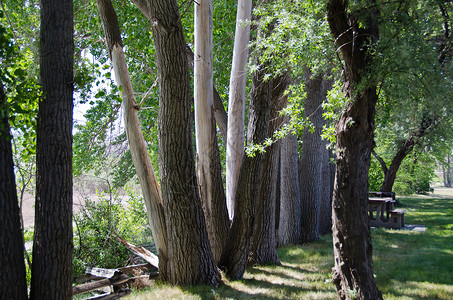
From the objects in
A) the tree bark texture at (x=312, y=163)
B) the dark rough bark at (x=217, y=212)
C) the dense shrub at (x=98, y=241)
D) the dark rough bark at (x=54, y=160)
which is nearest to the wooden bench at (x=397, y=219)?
the tree bark texture at (x=312, y=163)

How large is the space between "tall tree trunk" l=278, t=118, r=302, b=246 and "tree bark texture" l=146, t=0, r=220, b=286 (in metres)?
5.67

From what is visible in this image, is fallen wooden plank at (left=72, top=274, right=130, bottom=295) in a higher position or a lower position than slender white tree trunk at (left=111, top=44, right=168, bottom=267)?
lower

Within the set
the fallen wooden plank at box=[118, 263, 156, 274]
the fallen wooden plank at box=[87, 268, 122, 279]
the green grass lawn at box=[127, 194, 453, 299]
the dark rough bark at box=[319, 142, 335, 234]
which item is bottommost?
the green grass lawn at box=[127, 194, 453, 299]

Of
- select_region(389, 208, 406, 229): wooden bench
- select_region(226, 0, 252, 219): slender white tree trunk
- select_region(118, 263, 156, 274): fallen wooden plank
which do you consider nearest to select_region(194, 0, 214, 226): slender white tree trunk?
select_region(226, 0, 252, 219): slender white tree trunk

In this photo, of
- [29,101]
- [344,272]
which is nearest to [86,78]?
[29,101]

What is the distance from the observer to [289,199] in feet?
40.5

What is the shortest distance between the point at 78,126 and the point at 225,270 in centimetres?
763

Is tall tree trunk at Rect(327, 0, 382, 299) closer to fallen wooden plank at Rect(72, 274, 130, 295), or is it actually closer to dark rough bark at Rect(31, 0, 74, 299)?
dark rough bark at Rect(31, 0, 74, 299)

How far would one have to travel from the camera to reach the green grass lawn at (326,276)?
21.9 feet

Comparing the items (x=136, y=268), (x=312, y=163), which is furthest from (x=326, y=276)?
(x=312, y=163)

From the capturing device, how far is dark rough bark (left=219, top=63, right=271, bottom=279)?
785cm

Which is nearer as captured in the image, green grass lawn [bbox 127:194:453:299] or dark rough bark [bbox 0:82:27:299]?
dark rough bark [bbox 0:82:27:299]

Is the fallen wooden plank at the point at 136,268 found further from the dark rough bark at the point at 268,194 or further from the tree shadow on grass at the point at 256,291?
the dark rough bark at the point at 268,194

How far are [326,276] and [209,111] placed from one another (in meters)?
3.97
